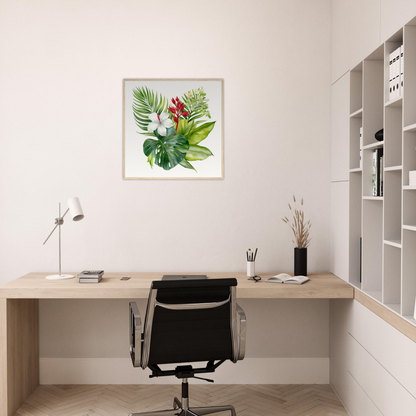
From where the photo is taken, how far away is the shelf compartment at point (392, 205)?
223 cm

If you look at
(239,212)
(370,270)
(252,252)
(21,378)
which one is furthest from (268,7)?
(21,378)

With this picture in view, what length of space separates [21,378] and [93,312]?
0.65m

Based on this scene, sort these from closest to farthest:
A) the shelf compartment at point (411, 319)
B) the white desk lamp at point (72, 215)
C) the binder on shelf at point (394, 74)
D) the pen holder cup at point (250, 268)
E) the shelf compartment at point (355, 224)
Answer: the shelf compartment at point (411, 319), the binder on shelf at point (394, 74), the shelf compartment at point (355, 224), the white desk lamp at point (72, 215), the pen holder cup at point (250, 268)

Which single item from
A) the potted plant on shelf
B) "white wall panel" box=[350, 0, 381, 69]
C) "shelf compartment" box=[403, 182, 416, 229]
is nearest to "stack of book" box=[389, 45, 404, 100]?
"white wall panel" box=[350, 0, 381, 69]

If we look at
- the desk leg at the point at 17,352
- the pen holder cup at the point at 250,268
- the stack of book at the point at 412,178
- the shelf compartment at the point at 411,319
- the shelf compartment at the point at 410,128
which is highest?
the shelf compartment at the point at 410,128

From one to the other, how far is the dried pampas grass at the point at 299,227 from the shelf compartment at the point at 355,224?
380 millimetres

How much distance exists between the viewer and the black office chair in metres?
2.14

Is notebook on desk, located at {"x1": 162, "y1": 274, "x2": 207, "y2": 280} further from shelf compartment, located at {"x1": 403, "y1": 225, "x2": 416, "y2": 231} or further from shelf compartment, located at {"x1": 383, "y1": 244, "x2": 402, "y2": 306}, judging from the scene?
shelf compartment, located at {"x1": 403, "y1": 225, "x2": 416, "y2": 231}

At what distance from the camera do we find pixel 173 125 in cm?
327

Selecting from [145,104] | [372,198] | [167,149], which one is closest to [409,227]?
[372,198]

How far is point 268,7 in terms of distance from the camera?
10.6 ft

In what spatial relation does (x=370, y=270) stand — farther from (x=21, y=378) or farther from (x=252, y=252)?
(x=21, y=378)

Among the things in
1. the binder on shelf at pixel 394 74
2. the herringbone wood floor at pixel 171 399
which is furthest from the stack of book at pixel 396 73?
the herringbone wood floor at pixel 171 399

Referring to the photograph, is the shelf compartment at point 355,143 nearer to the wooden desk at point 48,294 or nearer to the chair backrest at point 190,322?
the wooden desk at point 48,294
